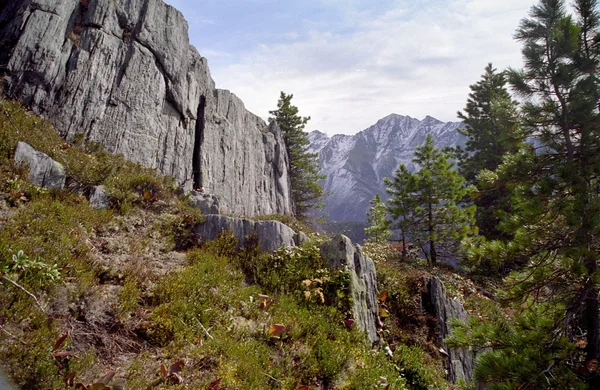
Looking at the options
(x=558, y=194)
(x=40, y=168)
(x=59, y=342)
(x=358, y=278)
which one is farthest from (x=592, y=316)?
(x=40, y=168)

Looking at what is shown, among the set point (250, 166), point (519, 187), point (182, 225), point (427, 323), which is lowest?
point (427, 323)

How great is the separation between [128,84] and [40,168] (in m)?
7.99

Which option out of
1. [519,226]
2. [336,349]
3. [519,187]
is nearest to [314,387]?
[336,349]

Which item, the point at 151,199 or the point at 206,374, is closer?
the point at 206,374

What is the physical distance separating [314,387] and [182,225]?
550 centimetres

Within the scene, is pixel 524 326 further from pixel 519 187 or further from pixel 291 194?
pixel 291 194

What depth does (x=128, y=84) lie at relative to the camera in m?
14.2

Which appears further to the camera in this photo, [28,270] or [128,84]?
[128,84]

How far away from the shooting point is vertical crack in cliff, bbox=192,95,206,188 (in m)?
16.8

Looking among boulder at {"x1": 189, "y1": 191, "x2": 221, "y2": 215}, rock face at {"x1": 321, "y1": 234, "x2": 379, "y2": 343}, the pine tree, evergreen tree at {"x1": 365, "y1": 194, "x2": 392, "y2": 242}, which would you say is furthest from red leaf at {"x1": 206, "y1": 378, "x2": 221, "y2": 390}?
evergreen tree at {"x1": 365, "y1": 194, "x2": 392, "y2": 242}

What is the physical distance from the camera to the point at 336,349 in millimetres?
5602

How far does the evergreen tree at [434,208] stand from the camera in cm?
1655

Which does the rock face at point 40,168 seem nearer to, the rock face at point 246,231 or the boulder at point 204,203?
the rock face at point 246,231

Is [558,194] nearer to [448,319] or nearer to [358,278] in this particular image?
[448,319]
